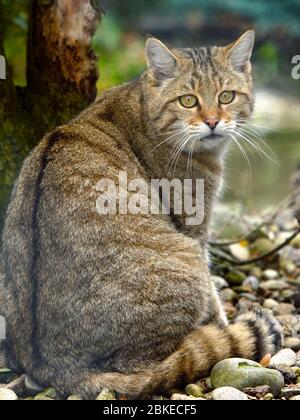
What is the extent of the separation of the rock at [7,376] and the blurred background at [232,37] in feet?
5.96

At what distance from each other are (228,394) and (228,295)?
1622 millimetres

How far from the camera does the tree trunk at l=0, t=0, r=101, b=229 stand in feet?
13.6

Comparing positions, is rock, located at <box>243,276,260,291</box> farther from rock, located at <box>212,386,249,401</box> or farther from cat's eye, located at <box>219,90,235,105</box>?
rock, located at <box>212,386,249,401</box>

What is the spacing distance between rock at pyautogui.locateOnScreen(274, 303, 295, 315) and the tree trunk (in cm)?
162

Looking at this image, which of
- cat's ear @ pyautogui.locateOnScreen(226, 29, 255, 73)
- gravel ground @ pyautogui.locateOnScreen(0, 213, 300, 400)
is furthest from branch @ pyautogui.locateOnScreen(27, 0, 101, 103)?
gravel ground @ pyautogui.locateOnScreen(0, 213, 300, 400)

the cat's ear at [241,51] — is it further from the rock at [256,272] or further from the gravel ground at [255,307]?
the rock at [256,272]

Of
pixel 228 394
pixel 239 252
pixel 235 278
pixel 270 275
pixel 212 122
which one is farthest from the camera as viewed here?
pixel 239 252

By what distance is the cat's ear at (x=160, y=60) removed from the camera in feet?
12.4

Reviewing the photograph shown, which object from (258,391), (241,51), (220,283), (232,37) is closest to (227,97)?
(241,51)

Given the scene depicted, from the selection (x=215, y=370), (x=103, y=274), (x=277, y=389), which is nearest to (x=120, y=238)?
(x=103, y=274)

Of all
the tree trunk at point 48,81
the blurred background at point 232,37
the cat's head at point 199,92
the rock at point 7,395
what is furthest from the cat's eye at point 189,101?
the rock at point 7,395

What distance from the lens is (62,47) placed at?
4.20m

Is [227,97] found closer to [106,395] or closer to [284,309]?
[284,309]

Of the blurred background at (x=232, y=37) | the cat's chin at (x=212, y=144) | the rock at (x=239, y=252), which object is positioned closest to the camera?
the cat's chin at (x=212, y=144)
